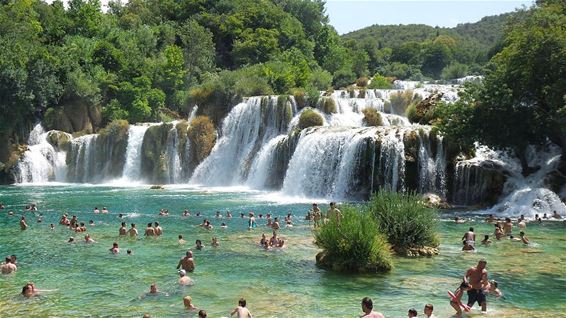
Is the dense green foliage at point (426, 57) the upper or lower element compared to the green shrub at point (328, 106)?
upper

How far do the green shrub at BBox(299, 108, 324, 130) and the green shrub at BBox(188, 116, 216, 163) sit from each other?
885cm

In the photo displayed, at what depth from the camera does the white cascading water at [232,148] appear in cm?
5016

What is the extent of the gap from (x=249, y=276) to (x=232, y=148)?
32.9 metres

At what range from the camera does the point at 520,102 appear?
34.3 metres

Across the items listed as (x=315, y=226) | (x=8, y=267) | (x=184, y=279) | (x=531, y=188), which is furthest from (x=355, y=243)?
(x=531, y=188)

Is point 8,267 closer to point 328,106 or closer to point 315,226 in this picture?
point 315,226

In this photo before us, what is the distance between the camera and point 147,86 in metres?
62.1

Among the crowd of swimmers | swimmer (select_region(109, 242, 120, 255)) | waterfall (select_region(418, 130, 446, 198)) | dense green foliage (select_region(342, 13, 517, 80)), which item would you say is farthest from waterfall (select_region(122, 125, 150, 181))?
dense green foliage (select_region(342, 13, 517, 80))

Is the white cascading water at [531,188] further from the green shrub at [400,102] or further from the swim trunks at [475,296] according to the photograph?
the swim trunks at [475,296]

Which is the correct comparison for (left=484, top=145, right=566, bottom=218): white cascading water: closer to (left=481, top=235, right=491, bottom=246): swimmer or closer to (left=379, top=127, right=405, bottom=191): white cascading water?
(left=379, top=127, right=405, bottom=191): white cascading water

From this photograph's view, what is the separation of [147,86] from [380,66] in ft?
198

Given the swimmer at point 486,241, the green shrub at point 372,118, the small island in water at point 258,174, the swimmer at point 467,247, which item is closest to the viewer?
the small island in water at point 258,174

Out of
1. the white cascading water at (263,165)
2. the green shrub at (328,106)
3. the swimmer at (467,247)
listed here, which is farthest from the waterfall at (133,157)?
the swimmer at (467,247)

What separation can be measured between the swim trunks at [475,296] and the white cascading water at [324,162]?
2344 cm
